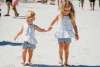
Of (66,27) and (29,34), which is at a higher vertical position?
(66,27)

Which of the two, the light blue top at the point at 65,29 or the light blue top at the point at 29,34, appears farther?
the light blue top at the point at 29,34

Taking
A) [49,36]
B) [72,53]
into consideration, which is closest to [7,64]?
[72,53]

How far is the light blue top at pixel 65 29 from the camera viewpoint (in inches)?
420

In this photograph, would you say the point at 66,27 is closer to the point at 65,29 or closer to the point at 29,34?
the point at 65,29

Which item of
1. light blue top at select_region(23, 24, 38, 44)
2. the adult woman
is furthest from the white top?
the adult woman

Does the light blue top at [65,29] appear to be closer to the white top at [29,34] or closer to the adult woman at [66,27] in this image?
the adult woman at [66,27]

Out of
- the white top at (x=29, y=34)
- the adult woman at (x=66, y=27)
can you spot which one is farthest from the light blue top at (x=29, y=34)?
the adult woman at (x=66, y=27)

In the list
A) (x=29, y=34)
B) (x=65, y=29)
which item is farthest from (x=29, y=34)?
(x=65, y=29)

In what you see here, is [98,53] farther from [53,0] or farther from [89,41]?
[53,0]

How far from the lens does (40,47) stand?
44.2 feet

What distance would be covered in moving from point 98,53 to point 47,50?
4.19 feet

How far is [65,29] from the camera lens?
1070 centimetres

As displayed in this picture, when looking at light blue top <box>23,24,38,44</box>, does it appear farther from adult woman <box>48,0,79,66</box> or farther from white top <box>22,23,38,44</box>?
adult woman <box>48,0,79,66</box>

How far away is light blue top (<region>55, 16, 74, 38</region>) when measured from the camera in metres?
10.7
